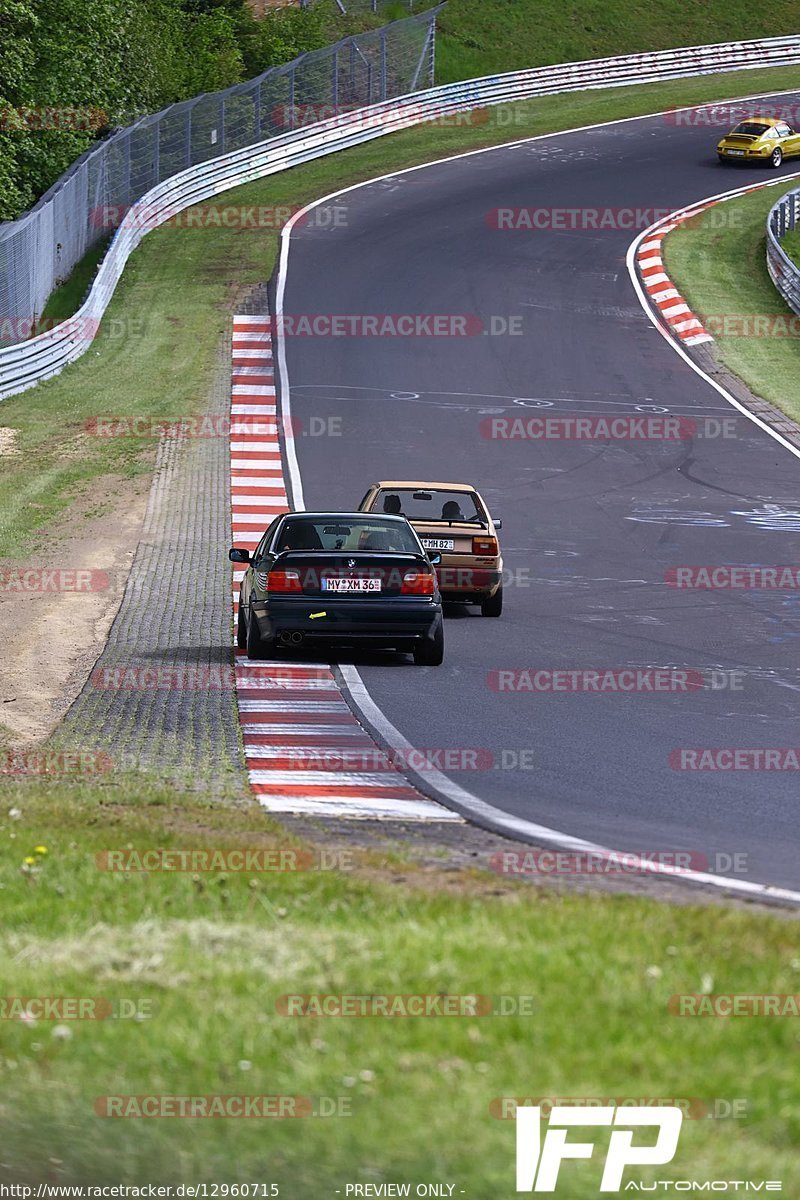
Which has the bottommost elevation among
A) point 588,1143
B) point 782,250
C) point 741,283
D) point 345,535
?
point 588,1143

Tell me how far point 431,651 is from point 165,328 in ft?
78.7

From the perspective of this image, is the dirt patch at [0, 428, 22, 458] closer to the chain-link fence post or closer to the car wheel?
the car wheel

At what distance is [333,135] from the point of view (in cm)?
5403

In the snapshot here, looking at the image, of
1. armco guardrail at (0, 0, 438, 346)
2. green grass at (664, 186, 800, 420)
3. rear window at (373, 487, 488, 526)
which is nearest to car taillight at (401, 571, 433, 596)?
rear window at (373, 487, 488, 526)

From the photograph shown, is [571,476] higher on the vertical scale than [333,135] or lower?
lower

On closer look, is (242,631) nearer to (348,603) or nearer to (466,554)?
(348,603)

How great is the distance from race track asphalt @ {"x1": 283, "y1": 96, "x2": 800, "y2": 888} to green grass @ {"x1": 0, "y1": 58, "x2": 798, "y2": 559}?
1.70 m

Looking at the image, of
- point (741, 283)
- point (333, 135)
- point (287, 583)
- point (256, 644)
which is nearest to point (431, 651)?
point (287, 583)

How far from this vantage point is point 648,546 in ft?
73.3

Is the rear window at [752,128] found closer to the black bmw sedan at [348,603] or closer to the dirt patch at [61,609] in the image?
the dirt patch at [61,609]

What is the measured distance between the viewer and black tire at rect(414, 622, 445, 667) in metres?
15.1

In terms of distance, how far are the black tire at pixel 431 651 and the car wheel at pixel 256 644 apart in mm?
1324

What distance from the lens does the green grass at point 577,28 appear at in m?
65.4

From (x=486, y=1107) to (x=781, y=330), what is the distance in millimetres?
35619
